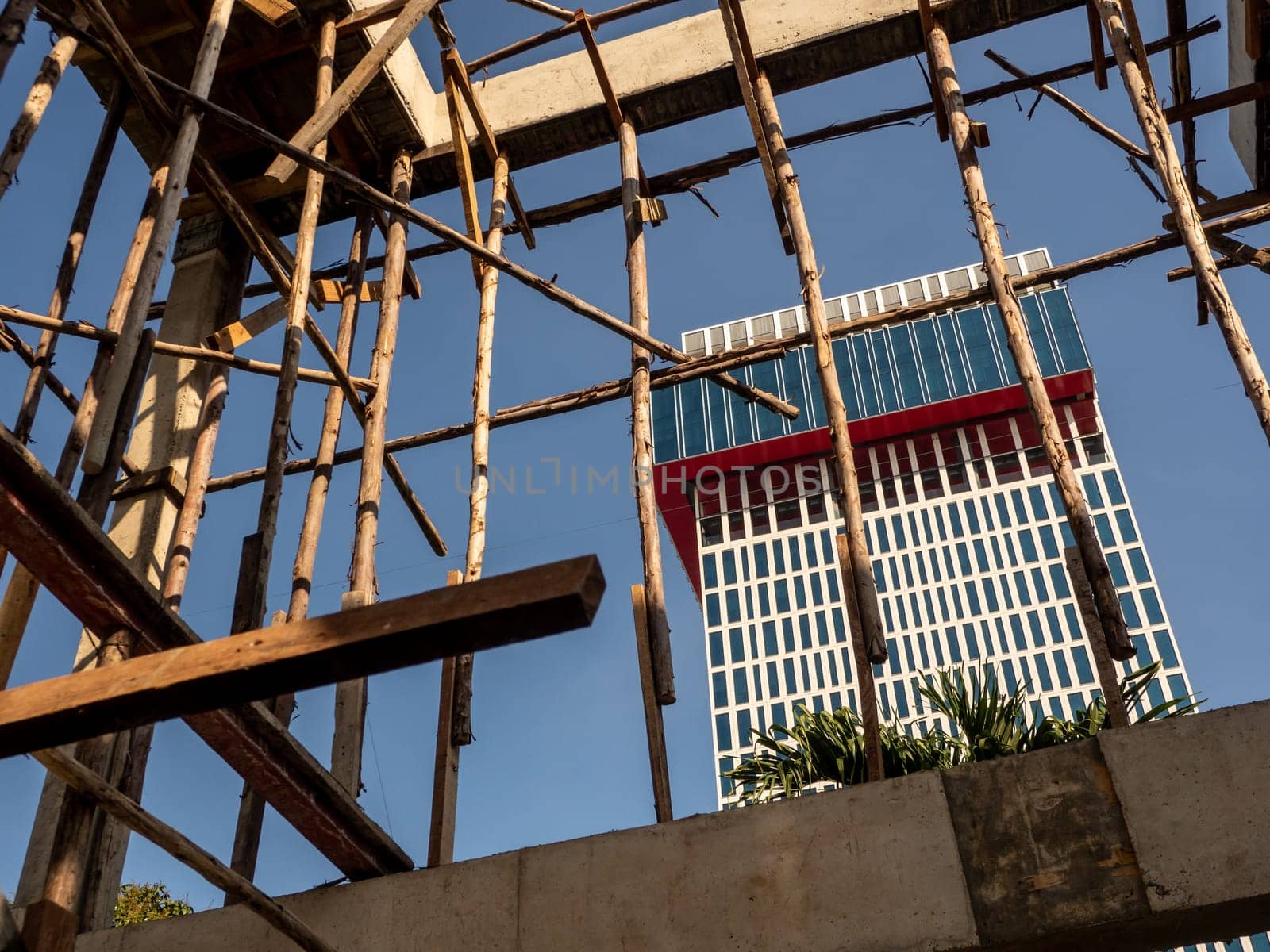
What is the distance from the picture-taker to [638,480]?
7461mm

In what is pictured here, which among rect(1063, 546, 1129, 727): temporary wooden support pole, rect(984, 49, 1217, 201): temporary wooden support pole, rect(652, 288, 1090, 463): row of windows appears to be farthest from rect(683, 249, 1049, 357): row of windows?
rect(1063, 546, 1129, 727): temporary wooden support pole

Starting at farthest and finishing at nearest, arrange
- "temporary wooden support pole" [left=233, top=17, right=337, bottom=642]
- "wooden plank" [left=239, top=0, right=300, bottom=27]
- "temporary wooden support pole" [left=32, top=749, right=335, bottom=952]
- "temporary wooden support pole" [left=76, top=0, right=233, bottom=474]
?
"wooden plank" [left=239, top=0, right=300, bottom=27] → "temporary wooden support pole" [left=233, top=17, right=337, bottom=642] → "temporary wooden support pole" [left=76, top=0, right=233, bottom=474] → "temporary wooden support pole" [left=32, top=749, right=335, bottom=952]

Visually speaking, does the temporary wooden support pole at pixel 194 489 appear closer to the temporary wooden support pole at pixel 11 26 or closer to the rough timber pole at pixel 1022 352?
the temporary wooden support pole at pixel 11 26

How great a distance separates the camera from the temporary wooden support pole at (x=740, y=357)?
8219 millimetres

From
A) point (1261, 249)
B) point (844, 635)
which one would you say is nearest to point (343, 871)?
point (1261, 249)

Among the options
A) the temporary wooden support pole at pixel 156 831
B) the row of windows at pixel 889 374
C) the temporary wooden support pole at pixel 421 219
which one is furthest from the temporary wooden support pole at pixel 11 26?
the row of windows at pixel 889 374

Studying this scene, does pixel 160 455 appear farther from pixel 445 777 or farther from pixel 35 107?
pixel 445 777

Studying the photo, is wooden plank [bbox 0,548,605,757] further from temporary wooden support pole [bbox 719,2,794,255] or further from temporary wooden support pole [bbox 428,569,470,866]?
temporary wooden support pole [bbox 719,2,794,255]

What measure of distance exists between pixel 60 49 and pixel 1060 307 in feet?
242

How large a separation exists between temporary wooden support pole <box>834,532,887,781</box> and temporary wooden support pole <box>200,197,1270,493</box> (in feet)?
7.54

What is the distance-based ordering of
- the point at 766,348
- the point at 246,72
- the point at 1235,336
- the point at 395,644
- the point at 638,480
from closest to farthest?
the point at 395,644 → the point at 1235,336 → the point at 638,480 → the point at 766,348 → the point at 246,72

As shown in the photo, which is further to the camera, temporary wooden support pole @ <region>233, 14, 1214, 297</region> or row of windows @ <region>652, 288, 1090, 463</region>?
row of windows @ <region>652, 288, 1090, 463</region>

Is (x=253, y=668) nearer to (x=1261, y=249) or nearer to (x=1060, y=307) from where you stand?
(x=1261, y=249)

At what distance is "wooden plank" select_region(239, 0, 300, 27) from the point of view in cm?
833
